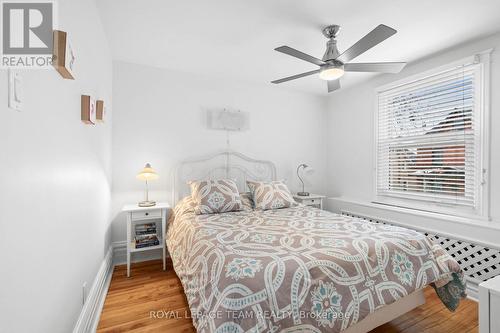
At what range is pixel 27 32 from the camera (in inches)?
35.4

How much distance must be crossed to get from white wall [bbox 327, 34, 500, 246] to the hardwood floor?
80cm

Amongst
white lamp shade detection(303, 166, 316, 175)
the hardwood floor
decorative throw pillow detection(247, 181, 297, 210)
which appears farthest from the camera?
white lamp shade detection(303, 166, 316, 175)

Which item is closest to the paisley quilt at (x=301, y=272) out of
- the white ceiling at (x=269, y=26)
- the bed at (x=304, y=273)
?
the bed at (x=304, y=273)

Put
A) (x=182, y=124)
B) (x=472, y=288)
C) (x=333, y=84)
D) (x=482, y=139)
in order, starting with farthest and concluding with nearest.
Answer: (x=182, y=124) < (x=333, y=84) < (x=482, y=139) < (x=472, y=288)

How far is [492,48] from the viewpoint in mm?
2207

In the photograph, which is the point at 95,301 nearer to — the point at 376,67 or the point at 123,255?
the point at 123,255

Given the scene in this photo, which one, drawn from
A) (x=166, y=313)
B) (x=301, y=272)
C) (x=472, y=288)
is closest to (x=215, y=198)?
(x=166, y=313)

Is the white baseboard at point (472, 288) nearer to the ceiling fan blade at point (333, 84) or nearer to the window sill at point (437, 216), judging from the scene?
the window sill at point (437, 216)

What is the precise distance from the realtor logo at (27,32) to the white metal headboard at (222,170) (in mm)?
2162

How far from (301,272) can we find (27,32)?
5.41ft

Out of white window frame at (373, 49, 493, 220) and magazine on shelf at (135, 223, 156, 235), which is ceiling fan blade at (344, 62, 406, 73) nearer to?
white window frame at (373, 49, 493, 220)

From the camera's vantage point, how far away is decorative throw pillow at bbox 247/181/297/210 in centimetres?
277

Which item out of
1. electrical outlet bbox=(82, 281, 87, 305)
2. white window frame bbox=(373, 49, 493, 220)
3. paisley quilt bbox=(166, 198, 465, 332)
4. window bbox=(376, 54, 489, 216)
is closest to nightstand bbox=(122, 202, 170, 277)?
paisley quilt bbox=(166, 198, 465, 332)

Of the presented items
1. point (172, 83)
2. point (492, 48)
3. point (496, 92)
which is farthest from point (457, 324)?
point (172, 83)
